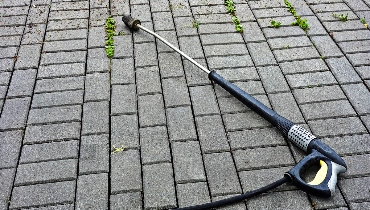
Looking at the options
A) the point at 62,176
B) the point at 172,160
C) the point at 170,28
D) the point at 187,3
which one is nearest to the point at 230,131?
the point at 172,160

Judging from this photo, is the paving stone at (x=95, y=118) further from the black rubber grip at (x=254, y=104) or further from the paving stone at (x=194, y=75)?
the black rubber grip at (x=254, y=104)

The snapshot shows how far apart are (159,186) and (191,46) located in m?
Result: 1.73

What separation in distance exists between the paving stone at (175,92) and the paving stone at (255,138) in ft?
1.80

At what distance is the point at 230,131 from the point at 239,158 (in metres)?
0.28

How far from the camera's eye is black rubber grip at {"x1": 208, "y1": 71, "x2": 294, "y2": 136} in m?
3.04

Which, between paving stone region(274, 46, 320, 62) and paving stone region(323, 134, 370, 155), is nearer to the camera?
paving stone region(323, 134, 370, 155)

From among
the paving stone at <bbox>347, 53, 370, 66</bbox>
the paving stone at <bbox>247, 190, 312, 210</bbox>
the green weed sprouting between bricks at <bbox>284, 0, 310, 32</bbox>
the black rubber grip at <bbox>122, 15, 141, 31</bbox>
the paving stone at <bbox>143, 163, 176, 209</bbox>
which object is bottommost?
the paving stone at <bbox>247, 190, 312, 210</bbox>

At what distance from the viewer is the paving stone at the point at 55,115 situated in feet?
10.6

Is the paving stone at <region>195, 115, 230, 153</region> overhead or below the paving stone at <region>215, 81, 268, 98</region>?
below

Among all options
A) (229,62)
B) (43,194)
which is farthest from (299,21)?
(43,194)

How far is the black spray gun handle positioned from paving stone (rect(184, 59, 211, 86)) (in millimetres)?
528

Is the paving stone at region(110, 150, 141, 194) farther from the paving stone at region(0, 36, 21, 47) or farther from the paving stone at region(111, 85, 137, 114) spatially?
the paving stone at region(0, 36, 21, 47)

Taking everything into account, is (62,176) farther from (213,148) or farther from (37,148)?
(213,148)

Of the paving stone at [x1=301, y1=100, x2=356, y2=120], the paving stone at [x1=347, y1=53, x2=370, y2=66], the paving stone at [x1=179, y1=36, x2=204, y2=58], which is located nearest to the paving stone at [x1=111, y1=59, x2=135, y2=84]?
the paving stone at [x1=179, y1=36, x2=204, y2=58]
